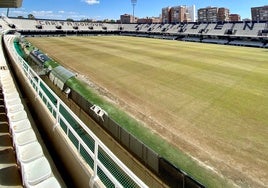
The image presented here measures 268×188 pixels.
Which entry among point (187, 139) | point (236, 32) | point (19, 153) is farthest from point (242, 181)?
point (236, 32)

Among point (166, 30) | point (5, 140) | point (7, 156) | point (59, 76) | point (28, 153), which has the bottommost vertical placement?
point (7, 156)

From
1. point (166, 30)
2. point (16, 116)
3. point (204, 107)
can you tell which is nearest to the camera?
point (16, 116)

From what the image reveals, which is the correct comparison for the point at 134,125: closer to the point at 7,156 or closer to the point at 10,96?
the point at 10,96

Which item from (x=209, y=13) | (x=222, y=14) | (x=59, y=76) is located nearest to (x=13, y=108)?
(x=59, y=76)

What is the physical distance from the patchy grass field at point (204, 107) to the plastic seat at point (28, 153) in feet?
16.4

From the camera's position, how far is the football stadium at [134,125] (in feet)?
14.3

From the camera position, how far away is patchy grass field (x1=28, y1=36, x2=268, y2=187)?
7.78 m

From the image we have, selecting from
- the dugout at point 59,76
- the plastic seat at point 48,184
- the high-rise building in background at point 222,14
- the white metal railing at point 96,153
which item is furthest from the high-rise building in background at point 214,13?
the plastic seat at point 48,184

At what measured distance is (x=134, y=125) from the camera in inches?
408

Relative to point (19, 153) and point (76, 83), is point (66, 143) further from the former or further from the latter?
point (76, 83)

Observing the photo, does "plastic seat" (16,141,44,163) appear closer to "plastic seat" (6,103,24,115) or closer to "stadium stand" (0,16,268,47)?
"plastic seat" (6,103,24,115)

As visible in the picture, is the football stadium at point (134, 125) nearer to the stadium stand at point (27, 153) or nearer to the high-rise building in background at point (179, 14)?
the stadium stand at point (27, 153)

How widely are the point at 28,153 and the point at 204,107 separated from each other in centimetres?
978

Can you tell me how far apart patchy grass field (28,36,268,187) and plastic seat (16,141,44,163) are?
197 inches
